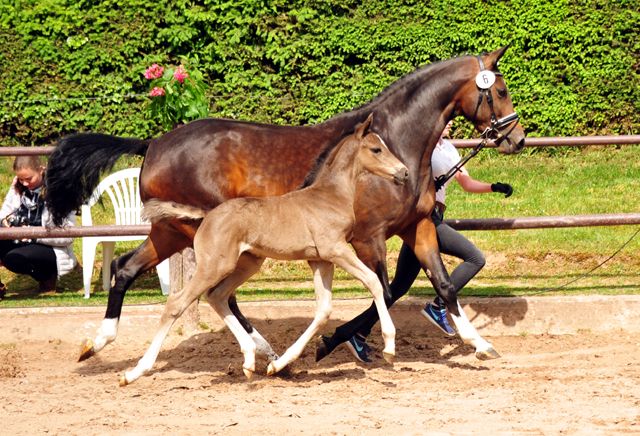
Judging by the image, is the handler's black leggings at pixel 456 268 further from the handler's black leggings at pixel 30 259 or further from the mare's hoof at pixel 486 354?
the handler's black leggings at pixel 30 259

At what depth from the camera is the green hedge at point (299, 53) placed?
9.49 m

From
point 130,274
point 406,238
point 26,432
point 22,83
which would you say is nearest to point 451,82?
point 406,238

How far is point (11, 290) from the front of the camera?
7.06 m

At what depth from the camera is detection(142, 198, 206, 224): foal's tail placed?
441 centimetres

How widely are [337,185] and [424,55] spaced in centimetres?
556

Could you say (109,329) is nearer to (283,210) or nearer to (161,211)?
(161,211)

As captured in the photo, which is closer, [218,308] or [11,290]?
[218,308]

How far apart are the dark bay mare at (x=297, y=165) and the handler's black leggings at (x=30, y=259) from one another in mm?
1794

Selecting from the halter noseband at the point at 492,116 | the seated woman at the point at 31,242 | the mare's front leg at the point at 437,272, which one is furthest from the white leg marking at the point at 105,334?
the halter noseband at the point at 492,116

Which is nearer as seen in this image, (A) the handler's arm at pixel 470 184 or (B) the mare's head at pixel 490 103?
(B) the mare's head at pixel 490 103

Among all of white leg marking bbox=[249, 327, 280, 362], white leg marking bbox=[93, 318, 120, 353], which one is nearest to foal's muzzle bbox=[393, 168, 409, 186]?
white leg marking bbox=[249, 327, 280, 362]

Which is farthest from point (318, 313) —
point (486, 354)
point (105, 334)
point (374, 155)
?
point (105, 334)

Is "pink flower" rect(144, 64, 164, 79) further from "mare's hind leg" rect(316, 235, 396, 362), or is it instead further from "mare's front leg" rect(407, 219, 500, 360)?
"mare's front leg" rect(407, 219, 500, 360)

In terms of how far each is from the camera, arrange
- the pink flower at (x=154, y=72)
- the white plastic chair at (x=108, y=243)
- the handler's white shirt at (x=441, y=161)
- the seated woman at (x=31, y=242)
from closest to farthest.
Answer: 1. the handler's white shirt at (x=441, y=161)
2. the pink flower at (x=154, y=72)
3. the seated woman at (x=31, y=242)
4. the white plastic chair at (x=108, y=243)
